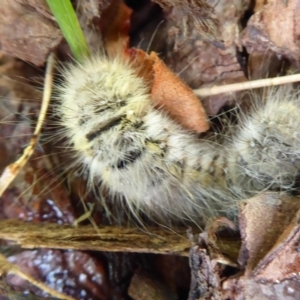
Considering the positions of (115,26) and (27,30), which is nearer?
(27,30)

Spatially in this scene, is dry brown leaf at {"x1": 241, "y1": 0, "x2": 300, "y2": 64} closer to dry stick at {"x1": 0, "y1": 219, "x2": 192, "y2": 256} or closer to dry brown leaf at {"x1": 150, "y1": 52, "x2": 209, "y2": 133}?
dry brown leaf at {"x1": 150, "y1": 52, "x2": 209, "y2": 133}

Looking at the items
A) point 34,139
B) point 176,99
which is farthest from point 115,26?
point 34,139

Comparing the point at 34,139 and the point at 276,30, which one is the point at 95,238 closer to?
the point at 34,139

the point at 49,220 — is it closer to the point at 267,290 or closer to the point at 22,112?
the point at 22,112

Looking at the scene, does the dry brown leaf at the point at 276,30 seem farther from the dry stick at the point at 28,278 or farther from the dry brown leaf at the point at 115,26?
the dry stick at the point at 28,278

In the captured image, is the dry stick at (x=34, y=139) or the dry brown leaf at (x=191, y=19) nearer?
the dry brown leaf at (x=191, y=19)

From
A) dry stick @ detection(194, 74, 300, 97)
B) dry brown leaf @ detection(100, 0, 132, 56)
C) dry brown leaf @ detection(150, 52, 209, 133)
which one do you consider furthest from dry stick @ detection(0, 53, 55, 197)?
dry stick @ detection(194, 74, 300, 97)

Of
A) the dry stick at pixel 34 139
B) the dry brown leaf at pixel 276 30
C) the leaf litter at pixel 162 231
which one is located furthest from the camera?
the dry stick at pixel 34 139

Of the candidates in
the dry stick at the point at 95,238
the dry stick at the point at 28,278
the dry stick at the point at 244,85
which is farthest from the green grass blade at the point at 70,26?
the dry stick at the point at 28,278
